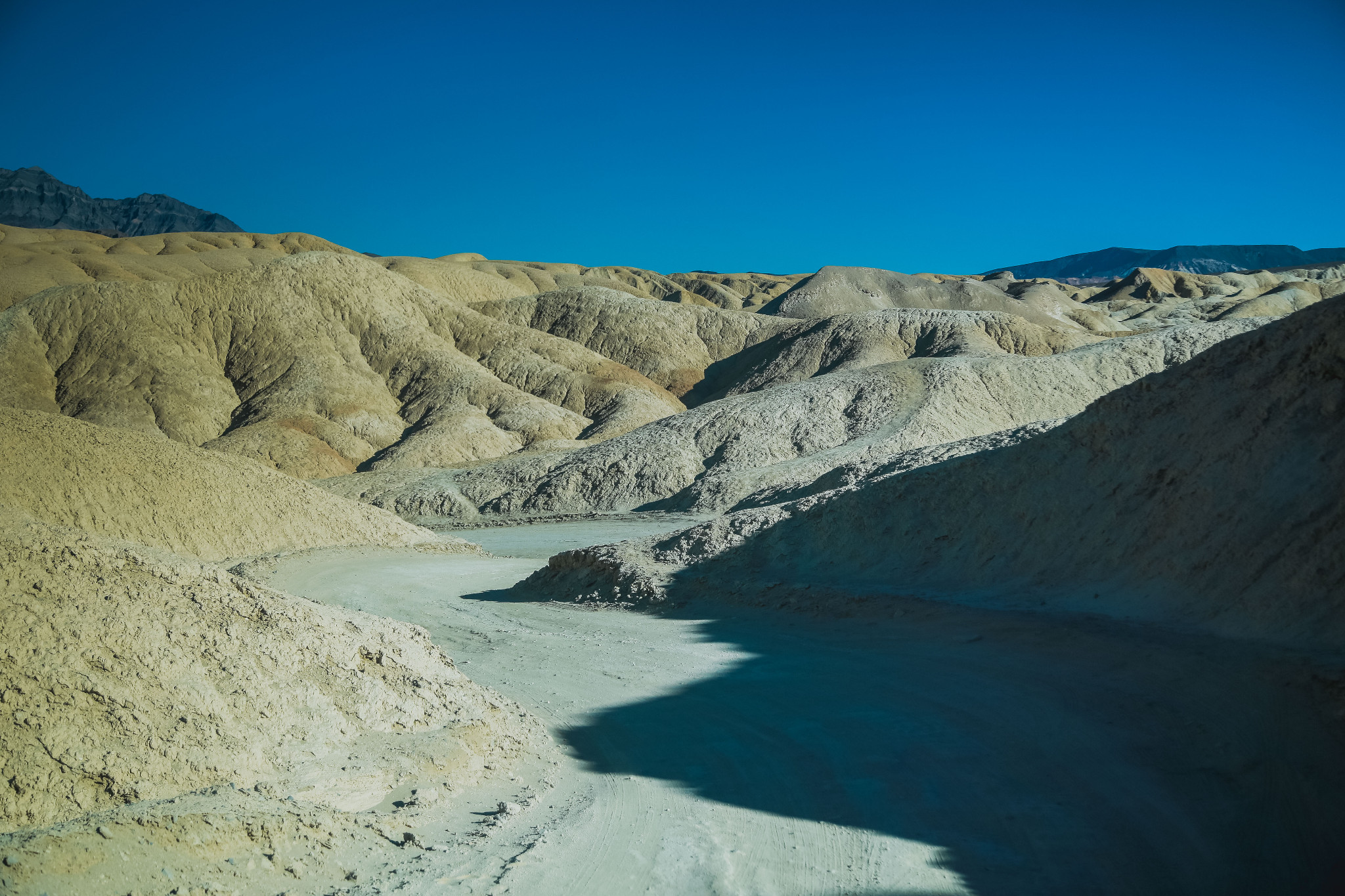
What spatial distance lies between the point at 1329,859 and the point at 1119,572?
22.9ft

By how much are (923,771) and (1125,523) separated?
24.0ft

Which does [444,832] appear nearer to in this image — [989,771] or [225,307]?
[989,771]

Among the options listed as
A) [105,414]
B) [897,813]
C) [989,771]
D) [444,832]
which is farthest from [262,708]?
[105,414]

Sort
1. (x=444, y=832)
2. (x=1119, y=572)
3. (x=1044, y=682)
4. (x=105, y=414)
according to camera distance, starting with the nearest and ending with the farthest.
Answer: (x=444, y=832) → (x=1044, y=682) → (x=1119, y=572) → (x=105, y=414)

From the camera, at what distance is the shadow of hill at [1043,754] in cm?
595

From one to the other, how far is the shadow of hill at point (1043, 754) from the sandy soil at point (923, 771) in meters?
0.02

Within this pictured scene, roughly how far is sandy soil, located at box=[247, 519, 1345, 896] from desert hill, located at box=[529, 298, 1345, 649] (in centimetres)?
128

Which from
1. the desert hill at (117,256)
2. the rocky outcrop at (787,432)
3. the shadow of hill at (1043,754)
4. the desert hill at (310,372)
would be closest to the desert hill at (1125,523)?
the shadow of hill at (1043,754)

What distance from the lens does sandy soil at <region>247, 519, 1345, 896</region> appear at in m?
5.84

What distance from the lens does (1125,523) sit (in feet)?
43.2

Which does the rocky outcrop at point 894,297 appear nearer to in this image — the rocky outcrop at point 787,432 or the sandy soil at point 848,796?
the rocky outcrop at point 787,432

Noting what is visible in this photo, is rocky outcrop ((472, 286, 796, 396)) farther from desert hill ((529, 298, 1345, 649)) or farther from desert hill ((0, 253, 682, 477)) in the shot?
desert hill ((529, 298, 1345, 649))

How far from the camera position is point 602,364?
221 ft

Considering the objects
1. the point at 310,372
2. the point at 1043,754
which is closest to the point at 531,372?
the point at 310,372
